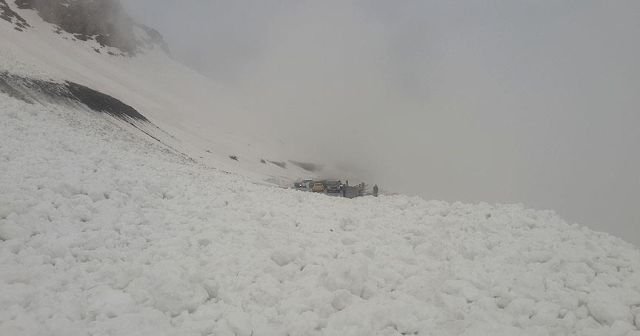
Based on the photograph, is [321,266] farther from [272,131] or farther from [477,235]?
[272,131]

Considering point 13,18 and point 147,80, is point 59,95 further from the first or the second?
point 147,80

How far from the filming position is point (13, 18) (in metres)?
65.2

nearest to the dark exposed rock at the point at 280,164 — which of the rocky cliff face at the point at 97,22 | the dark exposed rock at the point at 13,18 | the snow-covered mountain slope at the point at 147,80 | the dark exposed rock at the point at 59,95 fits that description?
the snow-covered mountain slope at the point at 147,80

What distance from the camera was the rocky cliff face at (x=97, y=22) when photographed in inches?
3135

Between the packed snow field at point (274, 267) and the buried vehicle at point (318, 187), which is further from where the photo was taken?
the buried vehicle at point (318, 187)

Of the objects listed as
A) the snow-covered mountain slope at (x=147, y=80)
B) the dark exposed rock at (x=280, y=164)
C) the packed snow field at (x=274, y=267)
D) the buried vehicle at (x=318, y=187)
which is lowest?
the packed snow field at (x=274, y=267)

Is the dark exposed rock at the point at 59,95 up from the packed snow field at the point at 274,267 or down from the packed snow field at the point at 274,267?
up

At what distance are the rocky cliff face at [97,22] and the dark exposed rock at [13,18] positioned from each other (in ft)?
7.92

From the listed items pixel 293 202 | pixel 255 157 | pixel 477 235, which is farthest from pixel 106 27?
pixel 477 235

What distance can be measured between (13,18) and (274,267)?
81.1 m

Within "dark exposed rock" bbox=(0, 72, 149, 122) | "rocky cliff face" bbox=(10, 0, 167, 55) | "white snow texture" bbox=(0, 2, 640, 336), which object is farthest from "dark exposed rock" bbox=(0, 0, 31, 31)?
"white snow texture" bbox=(0, 2, 640, 336)

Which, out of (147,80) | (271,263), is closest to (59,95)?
(271,263)

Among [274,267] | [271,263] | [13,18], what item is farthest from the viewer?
[13,18]

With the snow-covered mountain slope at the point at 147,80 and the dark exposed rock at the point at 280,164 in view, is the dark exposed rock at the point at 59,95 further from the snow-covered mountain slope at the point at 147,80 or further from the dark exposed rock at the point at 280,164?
the dark exposed rock at the point at 280,164
